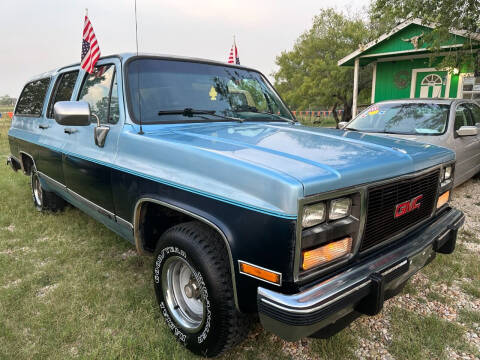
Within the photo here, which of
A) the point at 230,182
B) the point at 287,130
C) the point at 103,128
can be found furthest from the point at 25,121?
the point at 230,182

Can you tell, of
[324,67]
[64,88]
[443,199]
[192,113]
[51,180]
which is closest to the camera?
[443,199]

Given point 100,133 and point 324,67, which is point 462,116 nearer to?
point 100,133

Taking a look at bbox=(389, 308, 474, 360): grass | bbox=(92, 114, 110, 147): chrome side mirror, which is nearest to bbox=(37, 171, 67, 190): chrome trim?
bbox=(92, 114, 110, 147): chrome side mirror

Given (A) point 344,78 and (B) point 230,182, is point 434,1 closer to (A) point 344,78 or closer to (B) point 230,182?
(B) point 230,182

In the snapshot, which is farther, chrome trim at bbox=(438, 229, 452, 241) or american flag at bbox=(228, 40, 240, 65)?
american flag at bbox=(228, 40, 240, 65)

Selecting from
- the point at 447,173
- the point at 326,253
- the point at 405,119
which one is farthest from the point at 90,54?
the point at 405,119

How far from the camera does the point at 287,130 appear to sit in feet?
8.69

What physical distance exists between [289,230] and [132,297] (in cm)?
182

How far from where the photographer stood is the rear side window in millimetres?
4427

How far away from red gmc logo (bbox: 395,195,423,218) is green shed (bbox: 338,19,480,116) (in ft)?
36.2

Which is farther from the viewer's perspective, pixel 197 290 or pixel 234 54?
pixel 234 54

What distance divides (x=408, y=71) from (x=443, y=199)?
515 inches

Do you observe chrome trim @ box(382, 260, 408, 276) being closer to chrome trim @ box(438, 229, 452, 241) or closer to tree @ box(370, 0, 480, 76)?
chrome trim @ box(438, 229, 452, 241)

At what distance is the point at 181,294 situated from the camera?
234 cm
